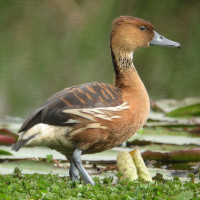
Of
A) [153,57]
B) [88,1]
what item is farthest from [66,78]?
[88,1]

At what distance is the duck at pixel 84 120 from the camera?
4754mm

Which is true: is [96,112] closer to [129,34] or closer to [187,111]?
[129,34]

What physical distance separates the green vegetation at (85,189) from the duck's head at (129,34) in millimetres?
1294

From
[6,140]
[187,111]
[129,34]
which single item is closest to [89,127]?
[129,34]

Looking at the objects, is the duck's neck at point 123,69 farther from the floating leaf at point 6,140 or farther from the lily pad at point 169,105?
the lily pad at point 169,105

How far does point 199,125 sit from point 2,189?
3.29 metres

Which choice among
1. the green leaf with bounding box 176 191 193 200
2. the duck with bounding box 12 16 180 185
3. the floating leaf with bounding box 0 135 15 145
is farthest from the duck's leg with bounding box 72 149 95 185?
the floating leaf with bounding box 0 135 15 145

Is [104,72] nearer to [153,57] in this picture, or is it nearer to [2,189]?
[153,57]

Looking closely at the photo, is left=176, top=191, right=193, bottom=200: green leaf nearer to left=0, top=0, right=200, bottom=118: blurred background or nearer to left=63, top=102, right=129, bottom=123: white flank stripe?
left=63, top=102, right=129, bottom=123: white flank stripe

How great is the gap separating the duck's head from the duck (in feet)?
1.22

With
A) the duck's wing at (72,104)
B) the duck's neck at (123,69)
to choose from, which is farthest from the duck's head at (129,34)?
the duck's wing at (72,104)

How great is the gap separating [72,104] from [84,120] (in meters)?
0.16

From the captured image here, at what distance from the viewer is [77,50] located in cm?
1285

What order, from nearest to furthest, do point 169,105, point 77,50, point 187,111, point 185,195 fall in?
1. point 185,195
2. point 187,111
3. point 169,105
4. point 77,50
